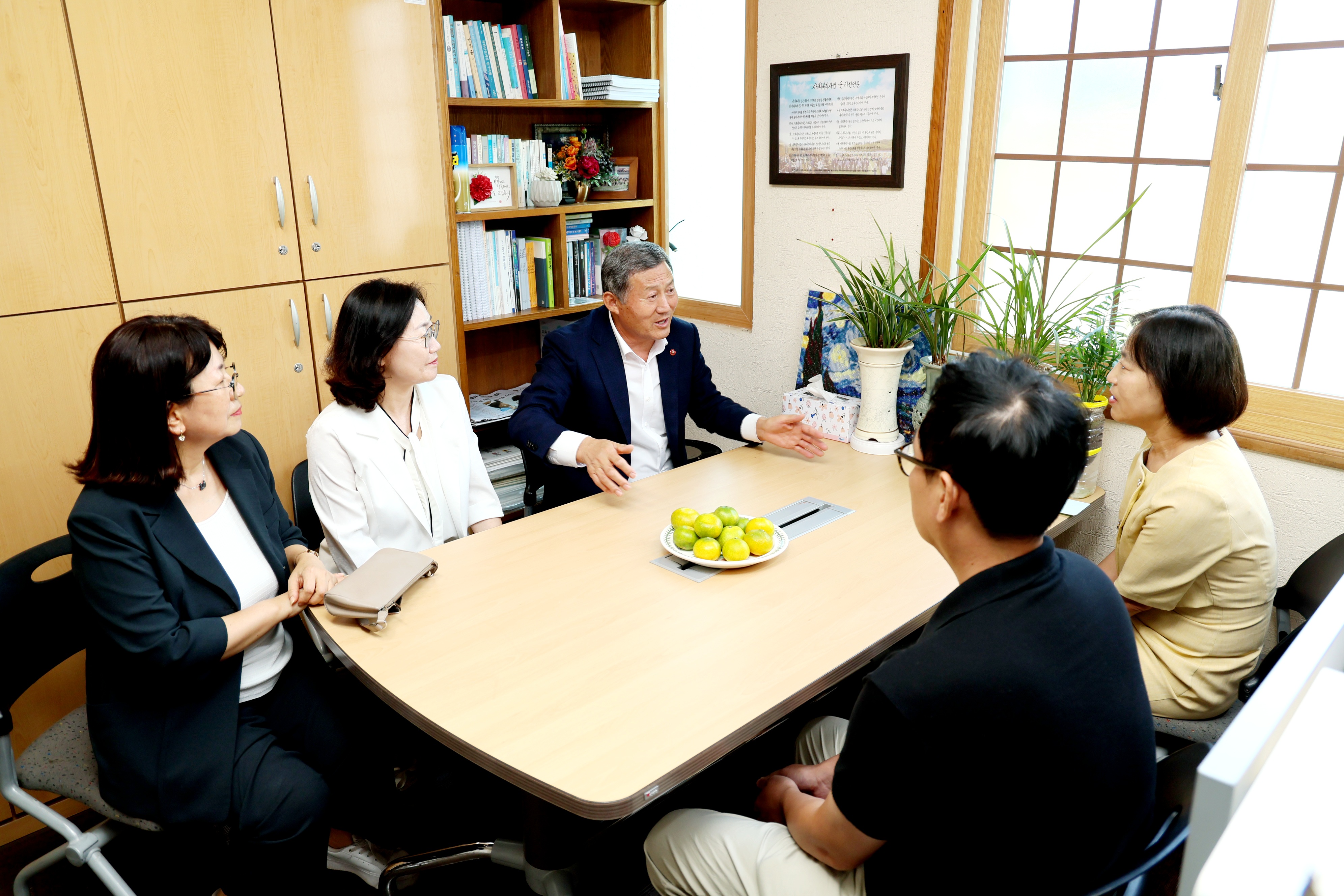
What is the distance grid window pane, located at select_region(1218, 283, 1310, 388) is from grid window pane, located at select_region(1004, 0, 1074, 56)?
0.90 m

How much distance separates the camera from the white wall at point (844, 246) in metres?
2.32

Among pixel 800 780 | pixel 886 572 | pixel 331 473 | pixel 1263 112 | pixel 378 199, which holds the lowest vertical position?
pixel 800 780

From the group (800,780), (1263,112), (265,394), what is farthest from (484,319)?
(1263,112)

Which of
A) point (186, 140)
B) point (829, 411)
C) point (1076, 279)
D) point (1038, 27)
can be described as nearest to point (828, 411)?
point (829, 411)

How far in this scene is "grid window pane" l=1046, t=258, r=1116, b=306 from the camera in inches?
106

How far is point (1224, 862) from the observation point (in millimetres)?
647

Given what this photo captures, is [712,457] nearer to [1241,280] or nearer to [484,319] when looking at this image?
[484,319]

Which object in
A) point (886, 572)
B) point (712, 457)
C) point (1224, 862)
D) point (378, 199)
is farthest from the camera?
point (378, 199)

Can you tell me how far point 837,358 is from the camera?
9.73ft

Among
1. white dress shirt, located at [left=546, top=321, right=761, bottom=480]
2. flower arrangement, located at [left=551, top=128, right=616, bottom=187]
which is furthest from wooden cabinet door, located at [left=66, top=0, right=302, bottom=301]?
flower arrangement, located at [left=551, top=128, right=616, bottom=187]

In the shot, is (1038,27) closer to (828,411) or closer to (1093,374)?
(1093,374)

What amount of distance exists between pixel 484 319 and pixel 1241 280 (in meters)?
2.50

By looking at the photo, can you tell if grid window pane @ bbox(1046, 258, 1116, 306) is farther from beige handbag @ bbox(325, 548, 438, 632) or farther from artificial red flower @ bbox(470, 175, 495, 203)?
beige handbag @ bbox(325, 548, 438, 632)

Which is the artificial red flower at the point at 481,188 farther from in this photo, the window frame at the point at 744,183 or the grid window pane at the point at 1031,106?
the grid window pane at the point at 1031,106
